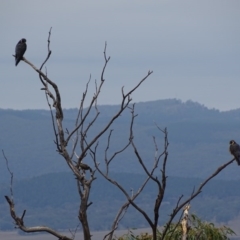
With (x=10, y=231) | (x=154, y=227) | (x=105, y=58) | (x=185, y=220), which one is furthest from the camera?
(x=10, y=231)

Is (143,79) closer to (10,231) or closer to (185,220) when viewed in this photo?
(185,220)

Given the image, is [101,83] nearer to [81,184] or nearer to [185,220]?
[81,184]

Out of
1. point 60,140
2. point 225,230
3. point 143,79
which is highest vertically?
point 143,79

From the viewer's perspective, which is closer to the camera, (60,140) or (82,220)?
(82,220)

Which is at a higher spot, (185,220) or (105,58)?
(105,58)

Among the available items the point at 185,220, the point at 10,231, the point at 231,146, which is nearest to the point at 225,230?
the point at 231,146

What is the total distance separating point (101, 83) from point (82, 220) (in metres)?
1.34

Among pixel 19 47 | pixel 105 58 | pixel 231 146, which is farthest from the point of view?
pixel 231 146

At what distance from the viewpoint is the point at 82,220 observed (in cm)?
699

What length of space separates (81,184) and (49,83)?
3.11ft

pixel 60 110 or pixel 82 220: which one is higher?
pixel 60 110

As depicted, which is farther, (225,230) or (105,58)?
(225,230)

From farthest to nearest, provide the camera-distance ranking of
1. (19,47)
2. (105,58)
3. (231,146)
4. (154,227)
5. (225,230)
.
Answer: (225,230)
(231,146)
(19,47)
(105,58)
(154,227)

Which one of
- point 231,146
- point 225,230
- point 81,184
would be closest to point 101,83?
point 81,184
